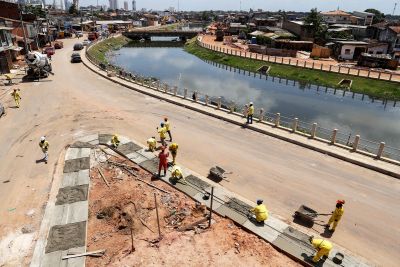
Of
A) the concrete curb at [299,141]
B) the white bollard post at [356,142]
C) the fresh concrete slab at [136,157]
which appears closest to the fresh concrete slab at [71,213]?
the fresh concrete slab at [136,157]

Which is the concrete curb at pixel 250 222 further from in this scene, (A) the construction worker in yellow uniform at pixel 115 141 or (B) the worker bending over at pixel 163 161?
(A) the construction worker in yellow uniform at pixel 115 141

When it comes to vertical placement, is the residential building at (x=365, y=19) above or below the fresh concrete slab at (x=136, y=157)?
above

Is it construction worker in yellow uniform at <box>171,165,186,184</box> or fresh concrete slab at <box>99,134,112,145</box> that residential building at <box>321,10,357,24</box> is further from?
construction worker in yellow uniform at <box>171,165,186,184</box>

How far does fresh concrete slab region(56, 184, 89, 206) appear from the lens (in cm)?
1440

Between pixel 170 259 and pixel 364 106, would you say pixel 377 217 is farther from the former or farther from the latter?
pixel 364 106

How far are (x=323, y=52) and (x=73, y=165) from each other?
5835 cm

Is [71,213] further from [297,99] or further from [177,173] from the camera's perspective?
[297,99]

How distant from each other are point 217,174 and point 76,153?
887cm

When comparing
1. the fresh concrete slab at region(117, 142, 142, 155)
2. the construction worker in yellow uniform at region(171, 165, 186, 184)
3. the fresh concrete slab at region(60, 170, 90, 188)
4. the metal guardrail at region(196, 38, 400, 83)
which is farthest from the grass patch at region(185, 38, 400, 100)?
the fresh concrete slab at region(60, 170, 90, 188)

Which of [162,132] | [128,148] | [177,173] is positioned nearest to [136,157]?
[128,148]

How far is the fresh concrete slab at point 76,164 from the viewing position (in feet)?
56.0

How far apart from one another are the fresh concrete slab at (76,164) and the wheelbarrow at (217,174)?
6.87m

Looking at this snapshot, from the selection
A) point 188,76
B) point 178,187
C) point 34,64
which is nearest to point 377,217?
point 178,187

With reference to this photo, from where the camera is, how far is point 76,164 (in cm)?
1761
